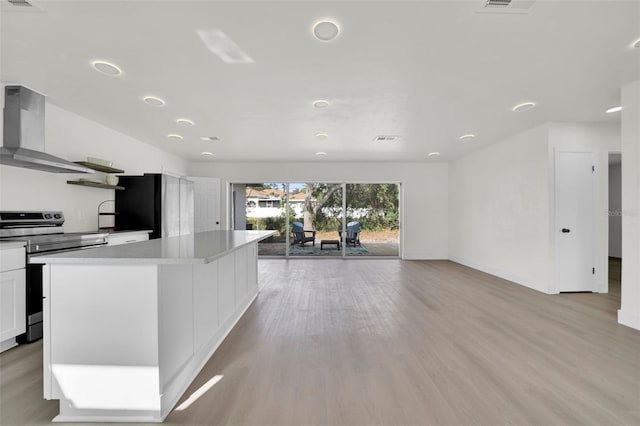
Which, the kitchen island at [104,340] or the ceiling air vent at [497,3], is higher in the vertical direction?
the ceiling air vent at [497,3]

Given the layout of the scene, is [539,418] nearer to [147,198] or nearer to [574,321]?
[574,321]

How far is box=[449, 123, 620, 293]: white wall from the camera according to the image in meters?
4.23

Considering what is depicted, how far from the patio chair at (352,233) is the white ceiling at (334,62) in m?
3.77

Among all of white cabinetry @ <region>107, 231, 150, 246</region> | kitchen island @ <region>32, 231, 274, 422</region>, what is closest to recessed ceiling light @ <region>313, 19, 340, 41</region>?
kitchen island @ <region>32, 231, 274, 422</region>

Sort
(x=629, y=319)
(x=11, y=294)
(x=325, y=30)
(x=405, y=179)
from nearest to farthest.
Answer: (x=325, y=30)
(x=11, y=294)
(x=629, y=319)
(x=405, y=179)

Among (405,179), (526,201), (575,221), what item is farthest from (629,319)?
(405,179)

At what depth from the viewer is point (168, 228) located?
187 inches

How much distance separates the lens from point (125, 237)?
153 inches

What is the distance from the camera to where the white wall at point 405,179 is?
7480mm

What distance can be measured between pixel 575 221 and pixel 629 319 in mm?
1719

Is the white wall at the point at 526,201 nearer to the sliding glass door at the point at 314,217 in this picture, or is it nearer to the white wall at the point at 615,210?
the sliding glass door at the point at 314,217

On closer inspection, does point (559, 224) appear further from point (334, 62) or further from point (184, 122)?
point (184, 122)

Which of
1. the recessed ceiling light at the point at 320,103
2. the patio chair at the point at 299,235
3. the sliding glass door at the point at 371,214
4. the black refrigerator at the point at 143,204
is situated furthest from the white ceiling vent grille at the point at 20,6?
the sliding glass door at the point at 371,214

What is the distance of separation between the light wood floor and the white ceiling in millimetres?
2542
